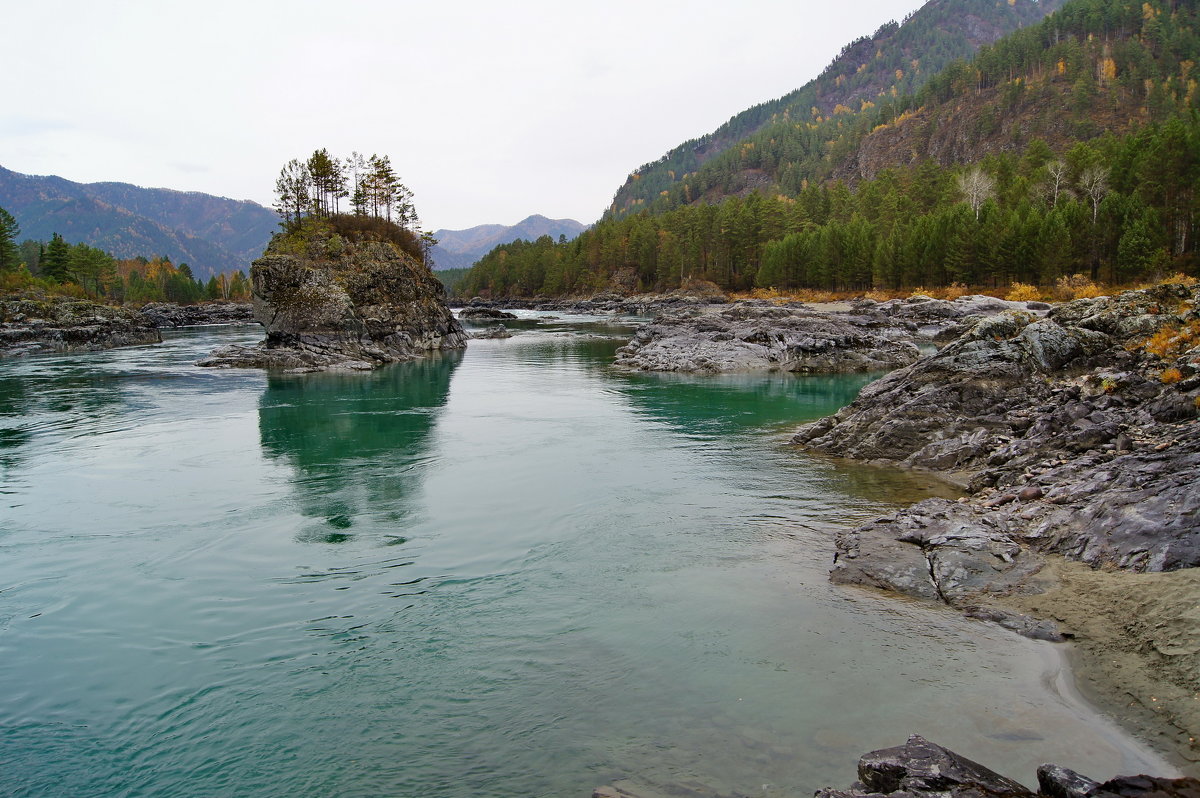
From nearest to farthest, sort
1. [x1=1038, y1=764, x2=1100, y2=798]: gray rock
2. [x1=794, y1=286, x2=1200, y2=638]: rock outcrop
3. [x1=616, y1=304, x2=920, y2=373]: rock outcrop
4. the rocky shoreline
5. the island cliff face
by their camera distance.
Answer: [x1=1038, y1=764, x2=1100, y2=798]: gray rock < the rocky shoreline < [x1=794, y1=286, x2=1200, y2=638]: rock outcrop < [x1=616, y1=304, x2=920, y2=373]: rock outcrop < the island cliff face

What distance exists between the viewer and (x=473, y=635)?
10.7 meters

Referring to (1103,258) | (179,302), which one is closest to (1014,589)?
(1103,258)

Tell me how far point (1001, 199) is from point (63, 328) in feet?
401

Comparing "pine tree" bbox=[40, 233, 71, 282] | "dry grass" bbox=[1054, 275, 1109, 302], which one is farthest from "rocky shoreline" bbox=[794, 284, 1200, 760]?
"pine tree" bbox=[40, 233, 71, 282]

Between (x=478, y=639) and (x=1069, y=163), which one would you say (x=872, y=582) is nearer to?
(x=478, y=639)

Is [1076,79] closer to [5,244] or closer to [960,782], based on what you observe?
[960,782]

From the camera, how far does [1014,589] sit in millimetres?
10875

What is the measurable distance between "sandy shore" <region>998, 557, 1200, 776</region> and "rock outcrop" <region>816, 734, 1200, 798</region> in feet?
4.22

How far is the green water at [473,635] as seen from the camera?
7578 millimetres

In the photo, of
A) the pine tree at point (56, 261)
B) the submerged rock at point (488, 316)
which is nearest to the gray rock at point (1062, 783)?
the submerged rock at point (488, 316)

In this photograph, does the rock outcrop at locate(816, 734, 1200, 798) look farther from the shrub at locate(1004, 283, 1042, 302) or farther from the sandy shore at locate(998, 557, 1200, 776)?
the shrub at locate(1004, 283, 1042, 302)

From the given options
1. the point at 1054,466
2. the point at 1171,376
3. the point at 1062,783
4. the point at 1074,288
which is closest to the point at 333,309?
the point at 1054,466

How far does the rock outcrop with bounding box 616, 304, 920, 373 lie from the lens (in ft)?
155

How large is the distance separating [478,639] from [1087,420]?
1544 centimetres
